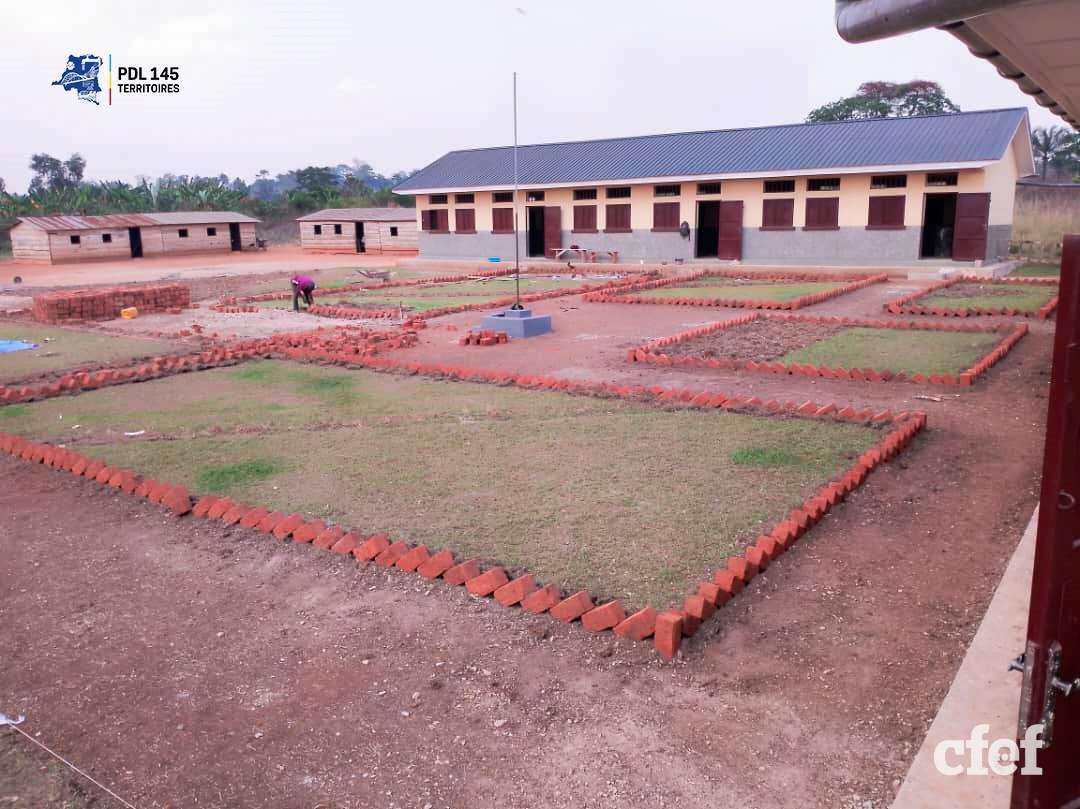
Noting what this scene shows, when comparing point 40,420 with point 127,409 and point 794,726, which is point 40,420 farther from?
point 794,726

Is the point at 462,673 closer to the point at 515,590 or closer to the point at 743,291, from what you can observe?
the point at 515,590

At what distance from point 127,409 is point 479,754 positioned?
7.31 m

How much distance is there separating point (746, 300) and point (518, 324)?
18.2ft

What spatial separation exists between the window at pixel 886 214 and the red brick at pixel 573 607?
23.4 m

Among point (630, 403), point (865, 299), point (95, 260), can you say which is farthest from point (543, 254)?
point (630, 403)

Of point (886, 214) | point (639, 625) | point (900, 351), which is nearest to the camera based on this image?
A: point (639, 625)

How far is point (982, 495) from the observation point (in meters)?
5.69

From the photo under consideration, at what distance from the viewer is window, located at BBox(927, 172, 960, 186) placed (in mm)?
23578

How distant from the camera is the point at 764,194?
1053 inches

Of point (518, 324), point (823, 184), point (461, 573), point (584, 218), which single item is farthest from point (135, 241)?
point (461, 573)

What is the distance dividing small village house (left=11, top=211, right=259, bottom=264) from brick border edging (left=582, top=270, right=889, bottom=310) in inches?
1056

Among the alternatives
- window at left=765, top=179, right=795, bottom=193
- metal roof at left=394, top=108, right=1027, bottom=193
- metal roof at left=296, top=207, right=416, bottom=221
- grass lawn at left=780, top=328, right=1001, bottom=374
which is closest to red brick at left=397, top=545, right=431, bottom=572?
grass lawn at left=780, top=328, right=1001, bottom=374

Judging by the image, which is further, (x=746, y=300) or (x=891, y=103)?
(x=891, y=103)

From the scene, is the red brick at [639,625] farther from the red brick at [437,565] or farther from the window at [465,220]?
the window at [465,220]
